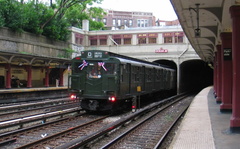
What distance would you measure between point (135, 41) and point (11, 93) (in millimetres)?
22012

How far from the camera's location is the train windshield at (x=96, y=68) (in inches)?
485

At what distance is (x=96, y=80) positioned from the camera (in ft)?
40.9

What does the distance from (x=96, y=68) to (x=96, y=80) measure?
1.90 ft

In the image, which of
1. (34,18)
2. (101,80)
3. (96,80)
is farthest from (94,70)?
(34,18)

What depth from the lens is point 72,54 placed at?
35656 mm

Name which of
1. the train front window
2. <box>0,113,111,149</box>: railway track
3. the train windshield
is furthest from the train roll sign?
<box>0,113,111,149</box>: railway track

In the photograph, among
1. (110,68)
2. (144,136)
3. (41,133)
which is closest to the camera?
(41,133)

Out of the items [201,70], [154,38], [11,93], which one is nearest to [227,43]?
[11,93]

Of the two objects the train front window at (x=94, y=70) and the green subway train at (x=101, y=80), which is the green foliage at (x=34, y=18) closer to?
the green subway train at (x=101, y=80)

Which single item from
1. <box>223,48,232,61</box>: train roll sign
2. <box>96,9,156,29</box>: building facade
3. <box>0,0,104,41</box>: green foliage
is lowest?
<box>223,48,232,61</box>: train roll sign

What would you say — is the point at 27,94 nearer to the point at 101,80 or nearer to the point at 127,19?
the point at 101,80

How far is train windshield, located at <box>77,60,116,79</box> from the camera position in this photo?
1231cm

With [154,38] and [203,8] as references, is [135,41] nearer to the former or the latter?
[154,38]

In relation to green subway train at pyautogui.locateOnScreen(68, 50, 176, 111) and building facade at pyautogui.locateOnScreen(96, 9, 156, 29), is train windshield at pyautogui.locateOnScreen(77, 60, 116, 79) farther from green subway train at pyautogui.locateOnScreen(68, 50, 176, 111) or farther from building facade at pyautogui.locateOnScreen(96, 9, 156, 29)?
building facade at pyautogui.locateOnScreen(96, 9, 156, 29)
